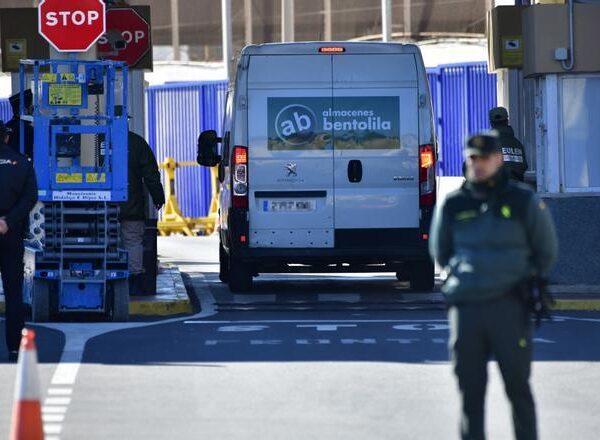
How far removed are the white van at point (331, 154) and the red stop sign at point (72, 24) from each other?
1493 millimetres

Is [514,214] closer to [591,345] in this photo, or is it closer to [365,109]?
[591,345]

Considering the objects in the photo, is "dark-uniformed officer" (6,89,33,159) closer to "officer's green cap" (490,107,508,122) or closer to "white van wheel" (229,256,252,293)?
"white van wheel" (229,256,252,293)

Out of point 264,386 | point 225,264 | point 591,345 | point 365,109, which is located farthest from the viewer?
point 225,264

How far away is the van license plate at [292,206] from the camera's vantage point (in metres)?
17.9

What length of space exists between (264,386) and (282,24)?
99.8 ft

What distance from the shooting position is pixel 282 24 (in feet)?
137

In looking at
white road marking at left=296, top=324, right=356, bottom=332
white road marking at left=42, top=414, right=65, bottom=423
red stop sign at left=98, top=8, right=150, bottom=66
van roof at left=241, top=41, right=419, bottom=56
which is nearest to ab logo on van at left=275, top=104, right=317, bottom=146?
van roof at left=241, top=41, right=419, bottom=56

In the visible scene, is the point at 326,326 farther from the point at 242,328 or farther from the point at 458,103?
the point at 458,103

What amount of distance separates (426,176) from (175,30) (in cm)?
2555

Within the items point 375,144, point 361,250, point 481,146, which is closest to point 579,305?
point 361,250

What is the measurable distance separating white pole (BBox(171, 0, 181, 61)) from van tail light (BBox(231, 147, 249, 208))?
989 inches

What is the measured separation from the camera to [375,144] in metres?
17.9

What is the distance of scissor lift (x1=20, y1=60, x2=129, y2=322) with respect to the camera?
15.8 metres

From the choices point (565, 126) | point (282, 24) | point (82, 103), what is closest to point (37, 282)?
point (82, 103)
